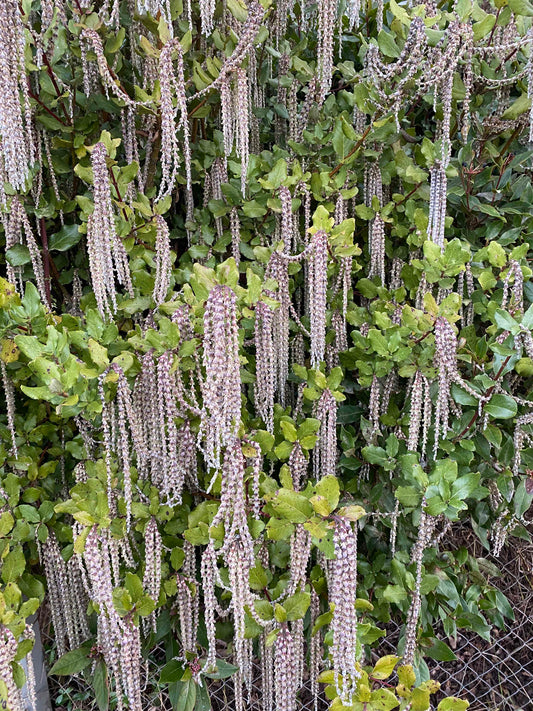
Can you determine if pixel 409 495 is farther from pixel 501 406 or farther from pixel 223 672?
pixel 223 672

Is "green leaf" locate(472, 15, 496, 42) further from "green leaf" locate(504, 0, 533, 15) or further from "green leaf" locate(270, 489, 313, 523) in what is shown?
"green leaf" locate(270, 489, 313, 523)

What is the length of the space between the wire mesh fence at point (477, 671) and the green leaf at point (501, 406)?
86cm

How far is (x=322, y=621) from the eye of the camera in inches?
64.2

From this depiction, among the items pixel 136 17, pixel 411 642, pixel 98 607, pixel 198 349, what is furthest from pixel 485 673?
pixel 136 17

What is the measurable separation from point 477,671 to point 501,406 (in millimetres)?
1463

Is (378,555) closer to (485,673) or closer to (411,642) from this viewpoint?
(411,642)

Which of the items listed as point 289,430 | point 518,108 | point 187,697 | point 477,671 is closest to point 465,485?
point 289,430

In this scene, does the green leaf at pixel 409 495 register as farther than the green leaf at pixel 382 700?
Yes

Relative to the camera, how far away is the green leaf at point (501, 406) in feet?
5.46

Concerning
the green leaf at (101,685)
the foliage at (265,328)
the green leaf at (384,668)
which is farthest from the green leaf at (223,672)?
the green leaf at (384,668)

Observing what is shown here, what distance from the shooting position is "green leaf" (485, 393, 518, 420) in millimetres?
1664

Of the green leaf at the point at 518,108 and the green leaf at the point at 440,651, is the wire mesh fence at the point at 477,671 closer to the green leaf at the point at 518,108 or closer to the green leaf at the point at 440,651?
the green leaf at the point at 440,651

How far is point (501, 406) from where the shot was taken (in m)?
1.68

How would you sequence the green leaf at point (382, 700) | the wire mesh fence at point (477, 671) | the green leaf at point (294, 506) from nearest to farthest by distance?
A: the green leaf at point (294, 506), the green leaf at point (382, 700), the wire mesh fence at point (477, 671)
